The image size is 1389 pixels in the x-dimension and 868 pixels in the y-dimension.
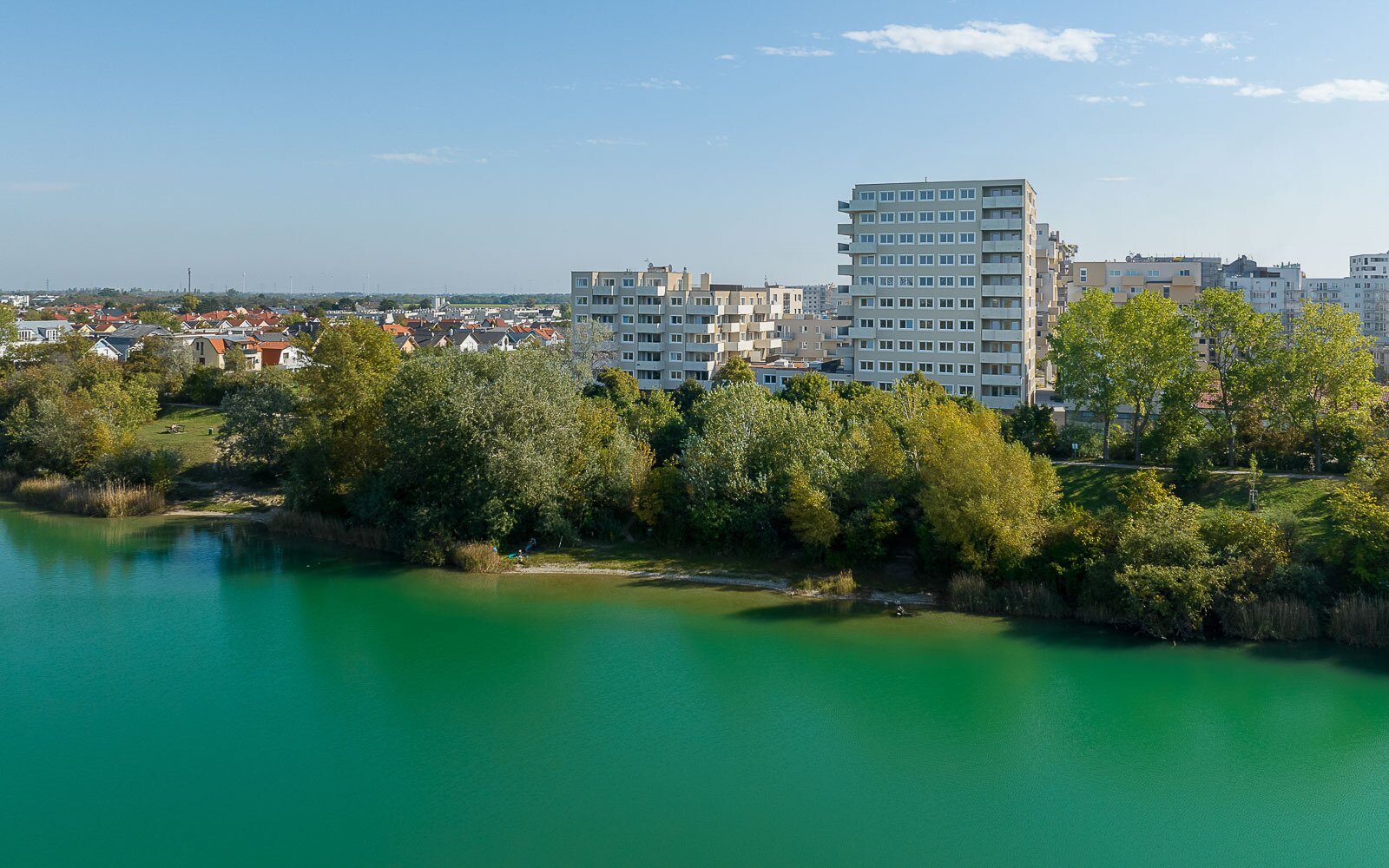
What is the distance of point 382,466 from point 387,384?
2.82 meters

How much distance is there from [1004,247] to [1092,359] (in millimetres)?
12822

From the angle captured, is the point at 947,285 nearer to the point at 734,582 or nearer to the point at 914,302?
the point at 914,302

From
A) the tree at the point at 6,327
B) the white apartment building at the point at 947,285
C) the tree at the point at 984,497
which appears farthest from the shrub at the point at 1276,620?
the tree at the point at 6,327

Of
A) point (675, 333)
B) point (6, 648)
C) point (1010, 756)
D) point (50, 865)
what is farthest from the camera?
point (675, 333)

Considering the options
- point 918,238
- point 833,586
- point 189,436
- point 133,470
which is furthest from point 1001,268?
point 189,436

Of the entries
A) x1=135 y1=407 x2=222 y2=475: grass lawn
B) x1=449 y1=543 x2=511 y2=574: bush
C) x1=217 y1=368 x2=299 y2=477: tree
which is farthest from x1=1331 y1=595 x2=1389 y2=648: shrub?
x1=135 y1=407 x2=222 y2=475: grass lawn

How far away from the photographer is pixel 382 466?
32.3m

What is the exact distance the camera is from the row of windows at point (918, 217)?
1786 inches

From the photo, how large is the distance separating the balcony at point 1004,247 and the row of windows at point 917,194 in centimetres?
215

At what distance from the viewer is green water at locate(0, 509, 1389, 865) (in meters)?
15.6

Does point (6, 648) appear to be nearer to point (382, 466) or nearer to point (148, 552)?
point (148, 552)

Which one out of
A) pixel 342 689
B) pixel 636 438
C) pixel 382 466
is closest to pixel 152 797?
pixel 342 689

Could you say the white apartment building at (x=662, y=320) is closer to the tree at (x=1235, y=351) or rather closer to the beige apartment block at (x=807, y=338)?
the beige apartment block at (x=807, y=338)

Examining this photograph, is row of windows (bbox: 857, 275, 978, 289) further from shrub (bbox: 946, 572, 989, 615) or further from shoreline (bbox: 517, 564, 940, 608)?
shrub (bbox: 946, 572, 989, 615)
